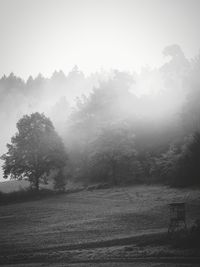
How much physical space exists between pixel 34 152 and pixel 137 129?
25.9m

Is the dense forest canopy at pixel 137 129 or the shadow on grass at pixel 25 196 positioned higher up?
the dense forest canopy at pixel 137 129

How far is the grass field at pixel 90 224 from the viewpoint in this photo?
727 inches

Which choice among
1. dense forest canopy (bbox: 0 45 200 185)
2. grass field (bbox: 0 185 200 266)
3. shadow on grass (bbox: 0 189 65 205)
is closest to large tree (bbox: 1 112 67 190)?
shadow on grass (bbox: 0 189 65 205)

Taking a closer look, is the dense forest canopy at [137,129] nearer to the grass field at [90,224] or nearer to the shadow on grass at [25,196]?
the grass field at [90,224]

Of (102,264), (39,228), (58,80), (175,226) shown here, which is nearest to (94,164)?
(39,228)

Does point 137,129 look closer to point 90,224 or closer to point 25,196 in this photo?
point 25,196

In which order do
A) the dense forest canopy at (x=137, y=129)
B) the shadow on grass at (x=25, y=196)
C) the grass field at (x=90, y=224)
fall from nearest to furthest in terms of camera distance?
the grass field at (x=90, y=224) → the shadow on grass at (x=25, y=196) → the dense forest canopy at (x=137, y=129)

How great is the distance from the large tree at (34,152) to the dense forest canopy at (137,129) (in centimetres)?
754

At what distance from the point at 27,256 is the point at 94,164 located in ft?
133

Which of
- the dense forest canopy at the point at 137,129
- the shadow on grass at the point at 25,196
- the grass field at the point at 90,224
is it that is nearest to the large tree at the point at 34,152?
the shadow on grass at the point at 25,196

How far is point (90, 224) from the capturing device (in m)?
27.1

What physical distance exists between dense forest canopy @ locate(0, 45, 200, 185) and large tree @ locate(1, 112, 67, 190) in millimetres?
7536

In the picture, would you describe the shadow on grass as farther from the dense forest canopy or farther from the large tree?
the dense forest canopy

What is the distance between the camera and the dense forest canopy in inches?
2080
